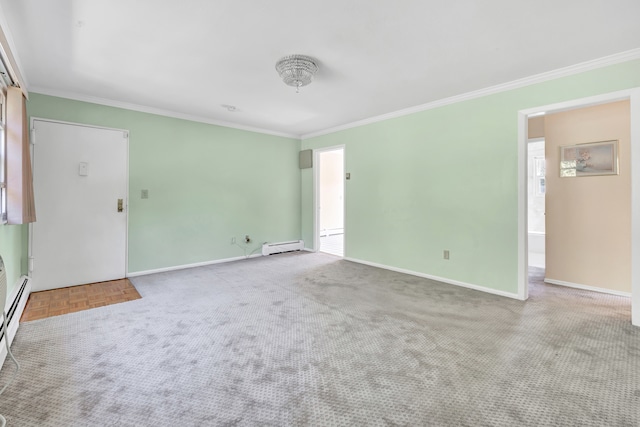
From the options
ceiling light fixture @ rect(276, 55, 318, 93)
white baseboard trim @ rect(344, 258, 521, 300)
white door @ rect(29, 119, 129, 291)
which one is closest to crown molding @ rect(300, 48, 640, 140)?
ceiling light fixture @ rect(276, 55, 318, 93)

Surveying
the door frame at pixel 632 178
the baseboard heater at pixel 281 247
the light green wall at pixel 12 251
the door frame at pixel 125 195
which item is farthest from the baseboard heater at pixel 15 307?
the door frame at pixel 632 178

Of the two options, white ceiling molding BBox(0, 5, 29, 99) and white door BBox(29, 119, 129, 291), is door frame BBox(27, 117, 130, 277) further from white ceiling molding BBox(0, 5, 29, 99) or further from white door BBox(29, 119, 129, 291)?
white ceiling molding BBox(0, 5, 29, 99)

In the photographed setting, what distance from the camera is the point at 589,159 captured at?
3.64 m

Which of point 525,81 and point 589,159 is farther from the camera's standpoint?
point 589,159

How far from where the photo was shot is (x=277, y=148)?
5820 millimetres

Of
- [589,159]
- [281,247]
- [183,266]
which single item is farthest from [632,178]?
[183,266]

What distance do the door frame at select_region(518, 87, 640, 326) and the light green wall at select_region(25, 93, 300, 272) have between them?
4.04 m

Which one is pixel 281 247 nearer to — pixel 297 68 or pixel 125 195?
pixel 125 195

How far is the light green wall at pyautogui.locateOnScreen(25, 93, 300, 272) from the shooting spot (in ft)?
13.5

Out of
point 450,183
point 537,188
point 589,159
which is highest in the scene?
point 589,159

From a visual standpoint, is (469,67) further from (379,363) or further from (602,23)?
(379,363)

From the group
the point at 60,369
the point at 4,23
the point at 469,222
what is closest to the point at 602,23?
the point at 469,222

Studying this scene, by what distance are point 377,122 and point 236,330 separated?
3.71m

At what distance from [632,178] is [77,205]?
19.8 feet
